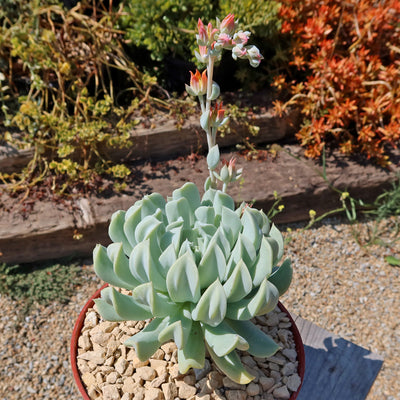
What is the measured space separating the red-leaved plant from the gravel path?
58 centimetres

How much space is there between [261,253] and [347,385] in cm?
79

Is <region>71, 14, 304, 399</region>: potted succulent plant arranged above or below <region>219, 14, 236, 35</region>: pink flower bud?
below

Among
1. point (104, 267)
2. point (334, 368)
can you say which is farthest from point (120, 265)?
point (334, 368)

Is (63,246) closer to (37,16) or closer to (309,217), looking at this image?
(37,16)

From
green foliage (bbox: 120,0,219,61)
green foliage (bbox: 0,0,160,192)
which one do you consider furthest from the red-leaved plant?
green foliage (bbox: 0,0,160,192)

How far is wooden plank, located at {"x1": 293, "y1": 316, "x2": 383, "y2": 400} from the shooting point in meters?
1.39

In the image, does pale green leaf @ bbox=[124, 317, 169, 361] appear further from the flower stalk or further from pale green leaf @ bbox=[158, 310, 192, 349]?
the flower stalk

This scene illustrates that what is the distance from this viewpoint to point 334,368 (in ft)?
4.72

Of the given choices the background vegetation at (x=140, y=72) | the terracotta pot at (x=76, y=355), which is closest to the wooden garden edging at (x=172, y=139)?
the background vegetation at (x=140, y=72)

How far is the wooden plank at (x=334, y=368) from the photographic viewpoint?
139 cm

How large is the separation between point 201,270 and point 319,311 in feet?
5.20

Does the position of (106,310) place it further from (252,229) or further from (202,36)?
(202,36)

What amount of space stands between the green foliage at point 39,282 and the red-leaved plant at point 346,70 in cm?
161

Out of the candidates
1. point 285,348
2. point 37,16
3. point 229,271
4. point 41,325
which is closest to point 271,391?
point 285,348
